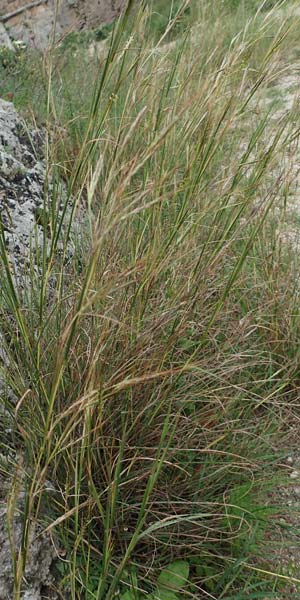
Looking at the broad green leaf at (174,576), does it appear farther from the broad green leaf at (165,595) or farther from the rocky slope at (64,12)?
the rocky slope at (64,12)

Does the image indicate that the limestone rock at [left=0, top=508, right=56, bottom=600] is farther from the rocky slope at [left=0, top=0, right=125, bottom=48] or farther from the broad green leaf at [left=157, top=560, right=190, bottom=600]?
the rocky slope at [left=0, top=0, right=125, bottom=48]

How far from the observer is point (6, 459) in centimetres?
133

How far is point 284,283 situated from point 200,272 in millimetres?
601

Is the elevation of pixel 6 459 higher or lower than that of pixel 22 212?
lower

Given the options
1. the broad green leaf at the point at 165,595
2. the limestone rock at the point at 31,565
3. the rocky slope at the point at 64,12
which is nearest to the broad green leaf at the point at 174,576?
the broad green leaf at the point at 165,595

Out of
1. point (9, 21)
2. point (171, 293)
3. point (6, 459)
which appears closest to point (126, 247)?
point (171, 293)

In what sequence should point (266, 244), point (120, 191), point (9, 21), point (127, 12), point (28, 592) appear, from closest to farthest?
1. point (120, 191)
2. point (127, 12)
3. point (28, 592)
4. point (266, 244)
5. point (9, 21)

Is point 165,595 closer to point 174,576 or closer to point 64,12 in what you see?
point 174,576

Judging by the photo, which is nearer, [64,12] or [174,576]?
[174,576]

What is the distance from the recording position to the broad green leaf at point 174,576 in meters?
1.24

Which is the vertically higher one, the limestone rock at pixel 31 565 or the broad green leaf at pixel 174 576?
the limestone rock at pixel 31 565

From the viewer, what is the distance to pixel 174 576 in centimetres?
126

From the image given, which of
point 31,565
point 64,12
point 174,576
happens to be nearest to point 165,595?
point 174,576

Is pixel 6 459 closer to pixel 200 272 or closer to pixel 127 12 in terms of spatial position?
pixel 200 272
